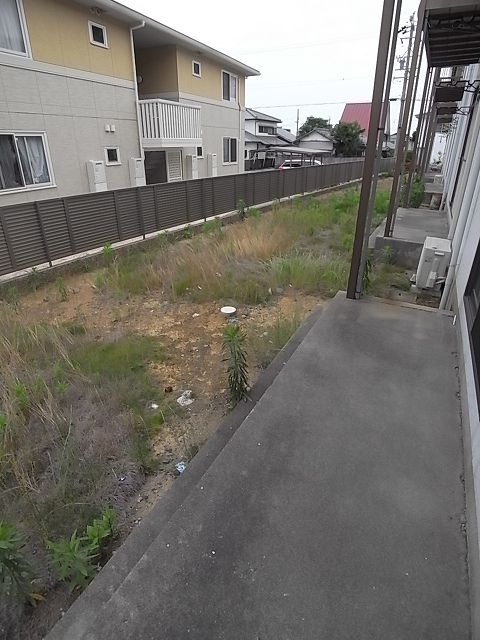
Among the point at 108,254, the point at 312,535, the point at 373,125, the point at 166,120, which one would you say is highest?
the point at 166,120

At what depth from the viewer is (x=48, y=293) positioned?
510 cm

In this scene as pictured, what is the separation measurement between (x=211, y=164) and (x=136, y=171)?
4.01 m

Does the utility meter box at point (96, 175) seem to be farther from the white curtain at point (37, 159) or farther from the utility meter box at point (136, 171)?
the white curtain at point (37, 159)

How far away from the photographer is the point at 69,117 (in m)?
7.73

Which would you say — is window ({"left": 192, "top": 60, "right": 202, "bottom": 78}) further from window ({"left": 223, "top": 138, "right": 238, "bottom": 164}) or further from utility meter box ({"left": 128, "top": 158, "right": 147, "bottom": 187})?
utility meter box ({"left": 128, "top": 158, "right": 147, "bottom": 187})

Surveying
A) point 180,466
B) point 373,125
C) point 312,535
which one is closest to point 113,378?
point 180,466

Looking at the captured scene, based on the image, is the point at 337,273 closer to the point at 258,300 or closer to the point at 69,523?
→ the point at 258,300

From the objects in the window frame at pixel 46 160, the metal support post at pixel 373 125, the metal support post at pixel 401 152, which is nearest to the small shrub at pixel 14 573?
the metal support post at pixel 373 125

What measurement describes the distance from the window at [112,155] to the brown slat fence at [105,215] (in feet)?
7.76

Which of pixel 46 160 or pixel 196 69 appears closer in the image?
pixel 46 160

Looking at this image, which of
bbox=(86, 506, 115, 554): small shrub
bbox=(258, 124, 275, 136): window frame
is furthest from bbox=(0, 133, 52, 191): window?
bbox=(258, 124, 275, 136): window frame

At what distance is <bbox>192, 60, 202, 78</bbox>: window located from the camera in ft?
36.3

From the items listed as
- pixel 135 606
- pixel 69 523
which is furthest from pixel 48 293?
pixel 135 606

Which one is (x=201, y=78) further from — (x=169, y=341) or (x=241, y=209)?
(x=169, y=341)
